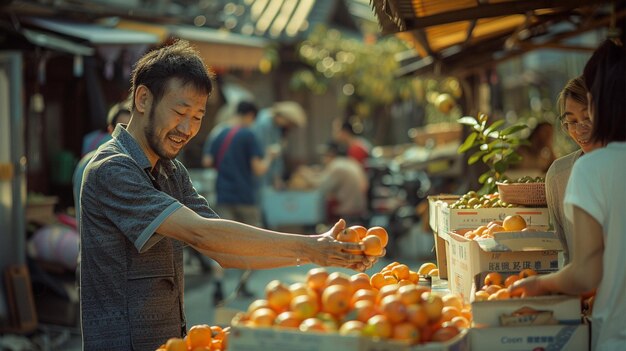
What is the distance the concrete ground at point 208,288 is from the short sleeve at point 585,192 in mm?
3719

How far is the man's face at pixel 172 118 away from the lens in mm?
3928

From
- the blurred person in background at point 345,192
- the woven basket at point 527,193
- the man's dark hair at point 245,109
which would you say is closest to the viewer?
the woven basket at point 527,193

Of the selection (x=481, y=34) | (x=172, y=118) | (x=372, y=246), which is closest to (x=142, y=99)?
(x=172, y=118)

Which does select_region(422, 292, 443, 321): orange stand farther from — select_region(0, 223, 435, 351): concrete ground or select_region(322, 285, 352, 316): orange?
select_region(0, 223, 435, 351): concrete ground

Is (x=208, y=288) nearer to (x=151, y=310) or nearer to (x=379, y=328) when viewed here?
(x=151, y=310)

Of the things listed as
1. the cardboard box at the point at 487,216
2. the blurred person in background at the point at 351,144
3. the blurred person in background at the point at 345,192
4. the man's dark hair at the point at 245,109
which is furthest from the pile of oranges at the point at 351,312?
the blurred person in background at the point at 351,144

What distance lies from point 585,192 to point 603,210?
0.09 metres

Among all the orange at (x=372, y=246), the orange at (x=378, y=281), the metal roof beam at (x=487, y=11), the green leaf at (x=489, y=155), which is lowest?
the orange at (x=378, y=281)

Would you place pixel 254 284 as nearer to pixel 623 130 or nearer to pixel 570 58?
pixel 623 130

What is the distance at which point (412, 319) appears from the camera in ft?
10.2

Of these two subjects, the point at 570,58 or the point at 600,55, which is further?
the point at 570,58

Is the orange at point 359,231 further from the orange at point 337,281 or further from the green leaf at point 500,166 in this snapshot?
the green leaf at point 500,166

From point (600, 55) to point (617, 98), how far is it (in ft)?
0.66

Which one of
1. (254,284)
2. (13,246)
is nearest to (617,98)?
(13,246)
